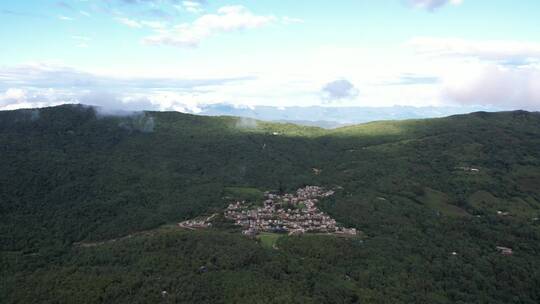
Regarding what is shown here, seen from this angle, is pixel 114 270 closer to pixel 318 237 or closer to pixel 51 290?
pixel 51 290

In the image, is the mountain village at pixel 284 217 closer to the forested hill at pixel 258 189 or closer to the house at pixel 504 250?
the forested hill at pixel 258 189

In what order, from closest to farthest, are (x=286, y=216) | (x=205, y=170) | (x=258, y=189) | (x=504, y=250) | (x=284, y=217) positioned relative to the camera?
(x=504, y=250) < (x=284, y=217) < (x=286, y=216) < (x=258, y=189) < (x=205, y=170)

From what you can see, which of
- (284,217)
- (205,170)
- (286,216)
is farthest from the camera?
(205,170)

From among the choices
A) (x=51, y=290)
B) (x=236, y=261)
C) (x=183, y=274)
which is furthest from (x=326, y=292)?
(x=51, y=290)

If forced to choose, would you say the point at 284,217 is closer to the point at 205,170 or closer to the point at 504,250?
the point at 205,170

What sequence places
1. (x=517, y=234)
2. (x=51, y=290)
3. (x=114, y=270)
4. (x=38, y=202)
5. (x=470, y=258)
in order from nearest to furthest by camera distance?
(x=51, y=290) < (x=114, y=270) < (x=470, y=258) < (x=517, y=234) < (x=38, y=202)

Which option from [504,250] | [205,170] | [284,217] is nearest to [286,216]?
[284,217]

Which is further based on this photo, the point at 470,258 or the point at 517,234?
the point at 517,234
